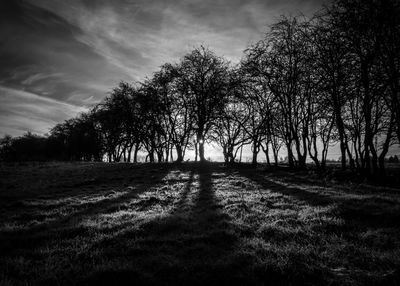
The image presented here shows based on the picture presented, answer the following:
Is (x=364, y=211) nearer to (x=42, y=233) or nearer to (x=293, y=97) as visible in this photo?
(x=42, y=233)

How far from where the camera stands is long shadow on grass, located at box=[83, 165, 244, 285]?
4996 millimetres

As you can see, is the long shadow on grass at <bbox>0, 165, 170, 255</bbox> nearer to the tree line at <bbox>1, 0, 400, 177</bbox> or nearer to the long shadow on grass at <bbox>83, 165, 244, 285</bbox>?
the long shadow on grass at <bbox>83, 165, 244, 285</bbox>

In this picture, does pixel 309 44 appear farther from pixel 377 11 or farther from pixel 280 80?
pixel 377 11

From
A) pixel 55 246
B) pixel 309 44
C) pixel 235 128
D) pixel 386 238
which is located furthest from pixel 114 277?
pixel 235 128

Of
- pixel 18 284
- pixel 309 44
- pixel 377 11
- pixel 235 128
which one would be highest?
pixel 309 44

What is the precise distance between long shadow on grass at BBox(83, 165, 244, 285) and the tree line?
1685 centimetres

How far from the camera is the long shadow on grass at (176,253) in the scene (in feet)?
16.4

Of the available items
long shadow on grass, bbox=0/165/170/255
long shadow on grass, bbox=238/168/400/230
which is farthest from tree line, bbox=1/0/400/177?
long shadow on grass, bbox=0/165/170/255

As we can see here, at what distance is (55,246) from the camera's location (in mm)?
6844

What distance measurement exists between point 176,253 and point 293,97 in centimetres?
2767

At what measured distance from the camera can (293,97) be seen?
30297mm

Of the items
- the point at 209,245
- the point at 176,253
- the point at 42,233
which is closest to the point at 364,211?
the point at 209,245

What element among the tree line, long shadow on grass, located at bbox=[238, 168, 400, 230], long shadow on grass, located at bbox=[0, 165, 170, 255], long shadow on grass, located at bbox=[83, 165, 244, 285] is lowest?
long shadow on grass, located at bbox=[0, 165, 170, 255]

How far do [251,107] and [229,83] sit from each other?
7.02 meters
